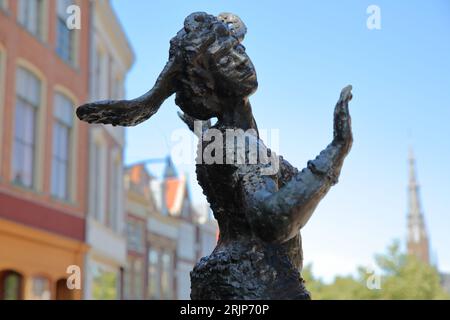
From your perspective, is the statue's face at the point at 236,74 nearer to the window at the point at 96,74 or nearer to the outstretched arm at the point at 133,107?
the outstretched arm at the point at 133,107

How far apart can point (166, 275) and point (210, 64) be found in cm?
3506

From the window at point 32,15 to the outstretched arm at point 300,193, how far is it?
15314mm

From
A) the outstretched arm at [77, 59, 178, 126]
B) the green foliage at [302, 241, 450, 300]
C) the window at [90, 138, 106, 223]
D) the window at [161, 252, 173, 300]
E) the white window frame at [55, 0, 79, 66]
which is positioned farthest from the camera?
the window at [161, 252, 173, 300]

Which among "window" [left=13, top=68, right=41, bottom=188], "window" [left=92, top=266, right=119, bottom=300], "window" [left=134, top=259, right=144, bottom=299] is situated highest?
"window" [left=13, top=68, right=41, bottom=188]

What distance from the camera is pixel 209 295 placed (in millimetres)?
2230

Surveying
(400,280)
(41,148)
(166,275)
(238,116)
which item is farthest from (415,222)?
(238,116)

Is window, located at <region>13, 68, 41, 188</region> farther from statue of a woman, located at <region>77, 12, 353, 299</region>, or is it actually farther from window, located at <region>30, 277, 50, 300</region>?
statue of a woman, located at <region>77, 12, 353, 299</region>

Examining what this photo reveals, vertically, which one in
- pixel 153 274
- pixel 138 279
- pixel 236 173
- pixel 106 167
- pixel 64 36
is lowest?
pixel 236 173

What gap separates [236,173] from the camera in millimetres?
2246

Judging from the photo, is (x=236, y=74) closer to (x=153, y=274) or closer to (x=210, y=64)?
(x=210, y=64)

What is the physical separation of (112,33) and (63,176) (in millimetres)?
7253

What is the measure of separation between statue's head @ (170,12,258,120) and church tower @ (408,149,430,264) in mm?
92875

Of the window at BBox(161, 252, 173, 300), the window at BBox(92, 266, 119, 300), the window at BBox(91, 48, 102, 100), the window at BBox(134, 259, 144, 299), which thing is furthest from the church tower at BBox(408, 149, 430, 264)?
the window at BBox(91, 48, 102, 100)

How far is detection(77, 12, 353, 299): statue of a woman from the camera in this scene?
6.83ft
